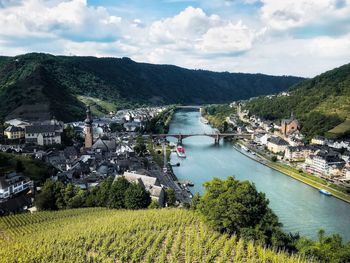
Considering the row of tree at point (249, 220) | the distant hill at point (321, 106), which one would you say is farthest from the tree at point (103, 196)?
the distant hill at point (321, 106)

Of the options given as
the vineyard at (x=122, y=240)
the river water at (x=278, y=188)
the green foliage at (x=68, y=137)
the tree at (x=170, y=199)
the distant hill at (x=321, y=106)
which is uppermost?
the distant hill at (x=321, y=106)

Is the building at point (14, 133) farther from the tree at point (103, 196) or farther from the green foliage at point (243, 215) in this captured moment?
the green foliage at point (243, 215)

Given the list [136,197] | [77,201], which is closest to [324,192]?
[136,197]

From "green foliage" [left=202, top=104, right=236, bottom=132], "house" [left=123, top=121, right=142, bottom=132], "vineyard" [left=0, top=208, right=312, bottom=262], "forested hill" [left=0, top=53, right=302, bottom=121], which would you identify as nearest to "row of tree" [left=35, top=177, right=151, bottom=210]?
"vineyard" [left=0, top=208, right=312, bottom=262]

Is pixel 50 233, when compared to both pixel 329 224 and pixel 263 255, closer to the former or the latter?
pixel 263 255

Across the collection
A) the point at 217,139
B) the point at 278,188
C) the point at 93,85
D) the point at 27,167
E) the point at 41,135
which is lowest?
the point at 278,188

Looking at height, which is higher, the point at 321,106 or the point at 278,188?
the point at 321,106

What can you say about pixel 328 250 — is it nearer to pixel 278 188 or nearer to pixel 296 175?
pixel 278 188
